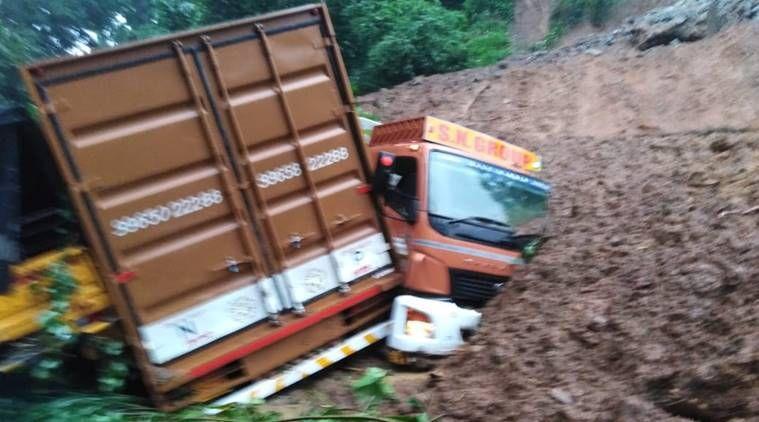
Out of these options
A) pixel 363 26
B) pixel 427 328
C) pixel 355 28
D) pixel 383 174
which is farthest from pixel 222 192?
pixel 355 28

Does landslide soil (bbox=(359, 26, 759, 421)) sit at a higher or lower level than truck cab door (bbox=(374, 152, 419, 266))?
lower

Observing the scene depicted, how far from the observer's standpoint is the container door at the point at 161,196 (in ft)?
14.9

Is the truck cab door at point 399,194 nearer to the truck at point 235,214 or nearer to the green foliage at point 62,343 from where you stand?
the truck at point 235,214

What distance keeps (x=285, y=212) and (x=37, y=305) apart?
173cm

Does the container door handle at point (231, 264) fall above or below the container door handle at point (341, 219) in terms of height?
above

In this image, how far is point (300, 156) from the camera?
5.42m

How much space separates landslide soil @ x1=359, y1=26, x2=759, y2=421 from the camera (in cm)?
419

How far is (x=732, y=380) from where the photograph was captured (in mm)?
3838

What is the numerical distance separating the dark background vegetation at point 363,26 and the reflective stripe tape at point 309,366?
10876mm

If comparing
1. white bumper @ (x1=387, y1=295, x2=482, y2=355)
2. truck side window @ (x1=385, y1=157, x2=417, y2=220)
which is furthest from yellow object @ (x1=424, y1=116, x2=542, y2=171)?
white bumper @ (x1=387, y1=295, x2=482, y2=355)

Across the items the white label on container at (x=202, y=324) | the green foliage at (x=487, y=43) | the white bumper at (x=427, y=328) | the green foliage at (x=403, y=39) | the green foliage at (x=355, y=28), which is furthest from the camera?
the green foliage at (x=487, y=43)

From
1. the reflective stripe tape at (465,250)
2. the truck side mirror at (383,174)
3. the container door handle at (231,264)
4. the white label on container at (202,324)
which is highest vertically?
the truck side mirror at (383,174)

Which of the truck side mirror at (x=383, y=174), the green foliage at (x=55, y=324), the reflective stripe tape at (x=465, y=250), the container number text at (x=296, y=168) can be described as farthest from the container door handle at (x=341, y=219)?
the green foliage at (x=55, y=324)

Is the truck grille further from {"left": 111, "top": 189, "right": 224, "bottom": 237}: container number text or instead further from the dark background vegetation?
the dark background vegetation
